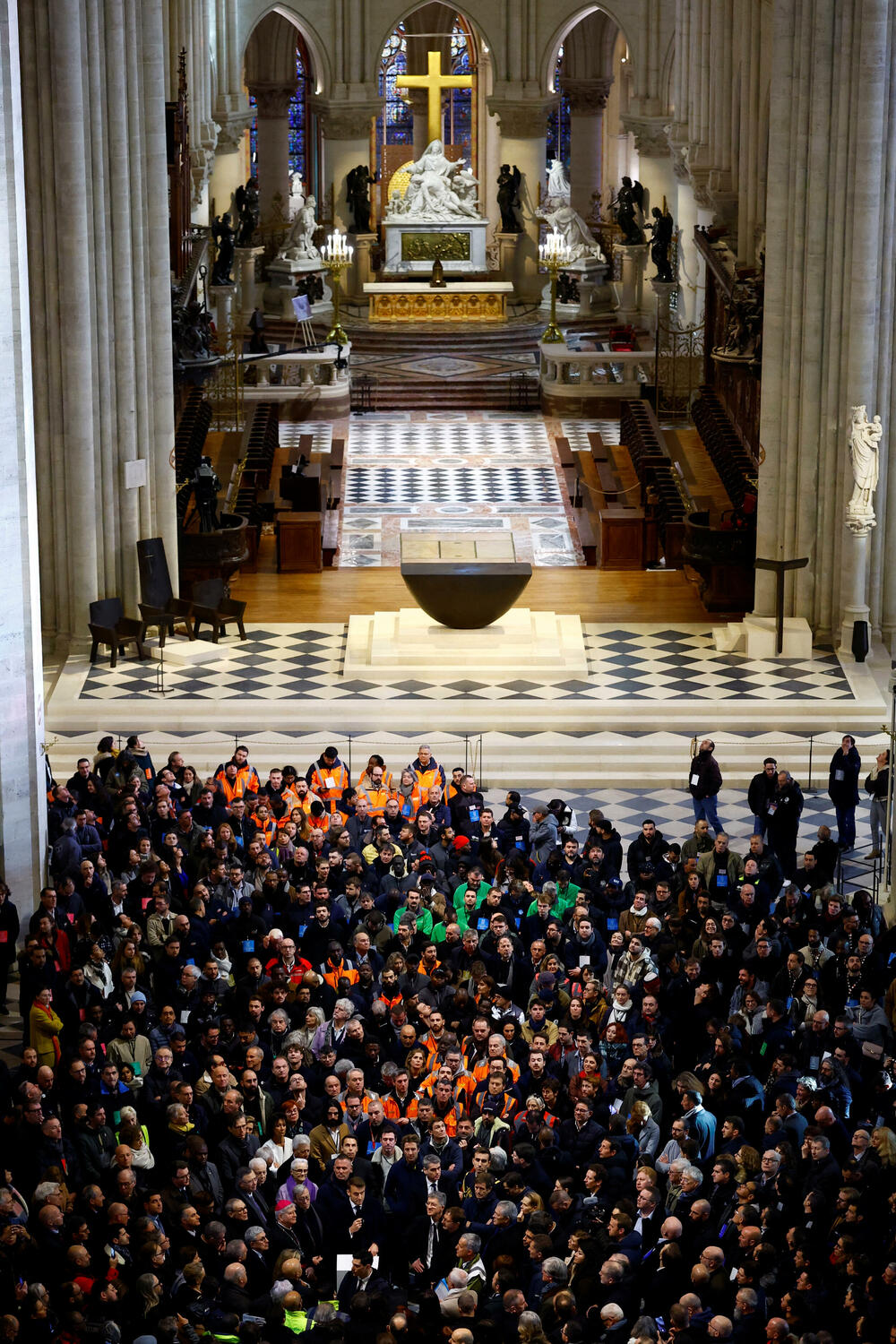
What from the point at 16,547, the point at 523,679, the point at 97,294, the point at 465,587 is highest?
the point at 97,294

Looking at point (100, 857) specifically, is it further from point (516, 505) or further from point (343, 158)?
point (343, 158)

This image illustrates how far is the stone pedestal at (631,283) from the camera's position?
46406mm

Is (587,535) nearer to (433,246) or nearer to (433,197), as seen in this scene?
(433,246)

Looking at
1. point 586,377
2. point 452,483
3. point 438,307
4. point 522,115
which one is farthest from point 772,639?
point 522,115

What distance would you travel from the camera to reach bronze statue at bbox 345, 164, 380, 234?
4797 cm

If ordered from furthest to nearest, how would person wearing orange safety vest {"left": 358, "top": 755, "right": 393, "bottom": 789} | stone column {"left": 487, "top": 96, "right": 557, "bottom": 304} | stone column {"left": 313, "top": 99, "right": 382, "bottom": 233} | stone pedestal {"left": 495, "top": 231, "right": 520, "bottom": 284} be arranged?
stone pedestal {"left": 495, "top": 231, "right": 520, "bottom": 284} → stone column {"left": 487, "top": 96, "right": 557, "bottom": 304} → stone column {"left": 313, "top": 99, "right": 382, "bottom": 233} → person wearing orange safety vest {"left": 358, "top": 755, "right": 393, "bottom": 789}

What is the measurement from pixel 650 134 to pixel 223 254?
10216 mm

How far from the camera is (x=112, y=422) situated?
25.5 metres

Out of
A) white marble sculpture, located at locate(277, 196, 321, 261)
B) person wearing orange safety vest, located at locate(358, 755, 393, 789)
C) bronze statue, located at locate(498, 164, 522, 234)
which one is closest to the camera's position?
person wearing orange safety vest, located at locate(358, 755, 393, 789)

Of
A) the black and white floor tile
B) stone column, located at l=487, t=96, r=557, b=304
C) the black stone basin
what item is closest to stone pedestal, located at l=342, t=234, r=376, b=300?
stone column, located at l=487, t=96, r=557, b=304

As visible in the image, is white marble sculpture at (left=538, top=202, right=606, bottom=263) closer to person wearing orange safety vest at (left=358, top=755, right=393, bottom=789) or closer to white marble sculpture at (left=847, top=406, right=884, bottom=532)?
white marble sculpture at (left=847, top=406, right=884, bottom=532)

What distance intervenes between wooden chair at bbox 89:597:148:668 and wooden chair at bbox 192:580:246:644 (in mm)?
833

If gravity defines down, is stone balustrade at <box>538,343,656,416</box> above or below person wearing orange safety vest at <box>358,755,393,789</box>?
above

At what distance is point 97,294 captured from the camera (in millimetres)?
25078
